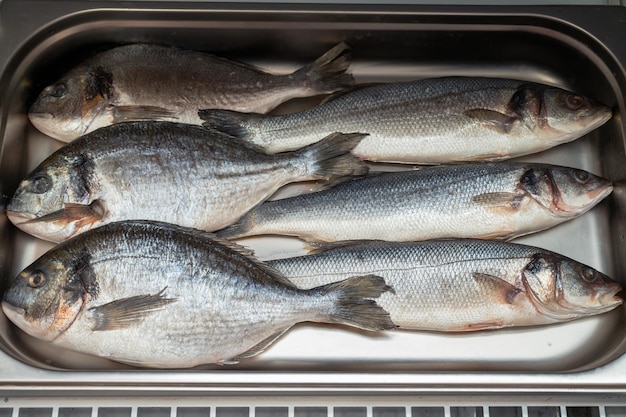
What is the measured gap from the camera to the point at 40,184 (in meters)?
1.77

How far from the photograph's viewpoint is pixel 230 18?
6.64 ft

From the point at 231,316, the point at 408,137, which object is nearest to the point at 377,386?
the point at 231,316

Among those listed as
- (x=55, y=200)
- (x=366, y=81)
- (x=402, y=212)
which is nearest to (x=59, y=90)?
(x=55, y=200)

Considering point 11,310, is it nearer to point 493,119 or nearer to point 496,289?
point 496,289

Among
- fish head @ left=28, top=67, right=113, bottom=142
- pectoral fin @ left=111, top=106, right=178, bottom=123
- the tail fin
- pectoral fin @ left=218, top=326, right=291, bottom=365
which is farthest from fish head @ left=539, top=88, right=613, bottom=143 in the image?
fish head @ left=28, top=67, right=113, bottom=142

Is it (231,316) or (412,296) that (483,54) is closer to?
(412,296)

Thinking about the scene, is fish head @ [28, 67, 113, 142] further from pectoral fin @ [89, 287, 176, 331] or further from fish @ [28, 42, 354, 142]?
pectoral fin @ [89, 287, 176, 331]

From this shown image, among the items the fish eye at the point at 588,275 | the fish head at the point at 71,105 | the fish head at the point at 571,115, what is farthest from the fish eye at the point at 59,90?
the fish eye at the point at 588,275

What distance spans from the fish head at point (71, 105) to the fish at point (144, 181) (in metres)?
0.15

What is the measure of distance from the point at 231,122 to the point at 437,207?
25.6 inches

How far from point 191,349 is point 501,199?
37.0 inches

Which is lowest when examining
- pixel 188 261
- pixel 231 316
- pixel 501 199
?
pixel 231 316

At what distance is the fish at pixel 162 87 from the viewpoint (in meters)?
1.96

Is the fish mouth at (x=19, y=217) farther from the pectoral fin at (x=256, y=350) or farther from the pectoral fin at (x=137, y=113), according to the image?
the pectoral fin at (x=256, y=350)
